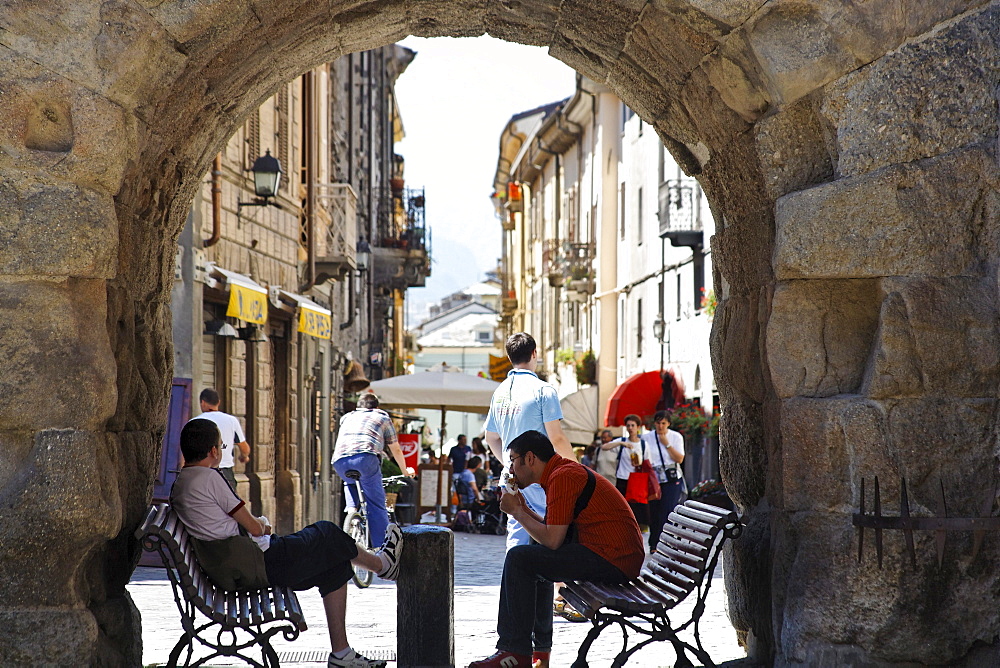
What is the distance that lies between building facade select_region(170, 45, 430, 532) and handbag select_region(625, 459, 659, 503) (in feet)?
13.1

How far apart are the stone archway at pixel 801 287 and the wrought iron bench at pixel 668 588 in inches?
14.5

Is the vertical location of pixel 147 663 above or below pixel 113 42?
below

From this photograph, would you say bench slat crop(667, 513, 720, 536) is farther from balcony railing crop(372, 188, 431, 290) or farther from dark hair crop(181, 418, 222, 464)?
balcony railing crop(372, 188, 431, 290)

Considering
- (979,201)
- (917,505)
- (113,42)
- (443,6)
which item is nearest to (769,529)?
(917,505)

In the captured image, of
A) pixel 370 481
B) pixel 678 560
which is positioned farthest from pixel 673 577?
pixel 370 481

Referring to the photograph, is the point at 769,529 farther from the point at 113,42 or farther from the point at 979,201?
the point at 113,42

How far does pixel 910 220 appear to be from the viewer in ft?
16.7

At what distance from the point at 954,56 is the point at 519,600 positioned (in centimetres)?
296

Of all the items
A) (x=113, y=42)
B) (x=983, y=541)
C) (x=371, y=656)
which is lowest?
(x=371, y=656)

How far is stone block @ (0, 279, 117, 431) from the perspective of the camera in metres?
4.98

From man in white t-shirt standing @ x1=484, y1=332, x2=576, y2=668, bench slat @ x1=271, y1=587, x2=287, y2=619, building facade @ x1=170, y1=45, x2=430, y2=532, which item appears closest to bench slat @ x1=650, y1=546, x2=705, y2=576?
Answer: man in white t-shirt standing @ x1=484, y1=332, x2=576, y2=668

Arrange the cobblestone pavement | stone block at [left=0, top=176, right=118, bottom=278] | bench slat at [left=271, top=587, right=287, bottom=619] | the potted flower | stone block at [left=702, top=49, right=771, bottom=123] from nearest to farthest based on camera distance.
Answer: stone block at [left=0, top=176, right=118, bottom=278], bench slat at [left=271, top=587, right=287, bottom=619], stone block at [left=702, top=49, right=771, bottom=123], the cobblestone pavement, the potted flower

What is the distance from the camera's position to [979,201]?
5.07 metres

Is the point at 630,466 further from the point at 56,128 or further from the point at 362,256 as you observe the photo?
the point at 362,256
